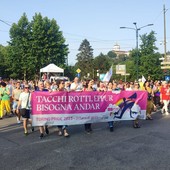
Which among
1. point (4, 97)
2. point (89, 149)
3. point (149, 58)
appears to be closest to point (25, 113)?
point (89, 149)

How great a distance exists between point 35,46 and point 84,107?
127ft

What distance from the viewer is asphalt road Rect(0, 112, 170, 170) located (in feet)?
20.4

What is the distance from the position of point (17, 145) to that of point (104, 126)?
403cm

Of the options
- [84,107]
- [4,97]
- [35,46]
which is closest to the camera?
[84,107]

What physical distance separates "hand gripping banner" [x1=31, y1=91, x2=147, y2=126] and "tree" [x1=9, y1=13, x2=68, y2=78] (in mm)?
37415

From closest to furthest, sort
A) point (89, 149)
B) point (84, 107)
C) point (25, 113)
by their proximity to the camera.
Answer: point (89, 149) < point (25, 113) < point (84, 107)

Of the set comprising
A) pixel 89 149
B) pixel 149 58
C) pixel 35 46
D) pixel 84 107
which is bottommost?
pixel 89 149

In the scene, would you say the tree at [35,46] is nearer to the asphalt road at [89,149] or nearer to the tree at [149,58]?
the tree at [149,58]

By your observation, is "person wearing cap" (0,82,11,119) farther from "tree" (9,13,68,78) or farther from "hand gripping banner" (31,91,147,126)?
"tree" (9,13,68,78)

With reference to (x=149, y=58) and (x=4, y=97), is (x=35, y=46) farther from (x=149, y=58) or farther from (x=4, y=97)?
(x=4, y=97)

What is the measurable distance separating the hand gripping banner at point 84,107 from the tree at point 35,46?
123 feet

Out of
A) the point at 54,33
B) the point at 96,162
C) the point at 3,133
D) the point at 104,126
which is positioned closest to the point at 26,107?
the point at 3,133

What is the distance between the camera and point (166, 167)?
6047 millimetres

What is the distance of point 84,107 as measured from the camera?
32.7ft
